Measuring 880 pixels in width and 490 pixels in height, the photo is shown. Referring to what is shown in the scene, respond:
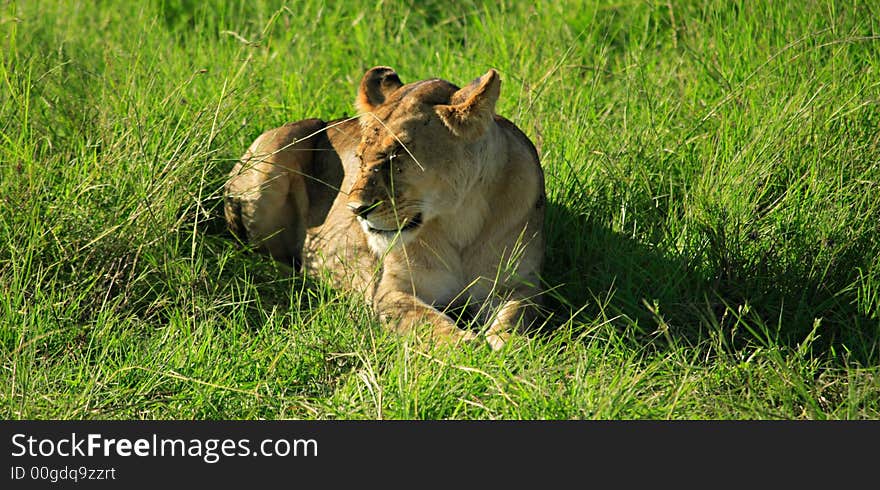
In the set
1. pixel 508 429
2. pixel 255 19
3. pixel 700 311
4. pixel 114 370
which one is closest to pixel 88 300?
pixel 114 370

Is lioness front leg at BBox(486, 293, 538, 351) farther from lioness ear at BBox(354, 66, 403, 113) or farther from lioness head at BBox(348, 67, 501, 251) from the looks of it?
lioness ear at BBox(354, 66, 403, 113)

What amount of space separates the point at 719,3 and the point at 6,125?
3417 millimetres

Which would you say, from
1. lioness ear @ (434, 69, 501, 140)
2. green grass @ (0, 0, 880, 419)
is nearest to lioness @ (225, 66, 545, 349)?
lioness ear @ (434, 69, 501, 140)

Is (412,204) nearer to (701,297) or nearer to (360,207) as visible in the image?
(360,207)

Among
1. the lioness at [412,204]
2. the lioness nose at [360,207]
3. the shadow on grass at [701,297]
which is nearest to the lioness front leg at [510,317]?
the lioness at [412,204]

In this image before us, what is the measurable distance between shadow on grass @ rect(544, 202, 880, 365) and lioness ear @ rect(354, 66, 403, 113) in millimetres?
975

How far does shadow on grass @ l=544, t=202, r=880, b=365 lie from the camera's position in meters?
4.01

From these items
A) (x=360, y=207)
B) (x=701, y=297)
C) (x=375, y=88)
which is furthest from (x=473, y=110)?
(x=701, y=297)

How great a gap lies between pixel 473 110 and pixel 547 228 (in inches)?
39.2

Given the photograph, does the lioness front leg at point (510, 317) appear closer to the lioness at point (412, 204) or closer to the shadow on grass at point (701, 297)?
the lioness at point (412, 204)

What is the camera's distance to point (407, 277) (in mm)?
4258

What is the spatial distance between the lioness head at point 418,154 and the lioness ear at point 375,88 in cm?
25

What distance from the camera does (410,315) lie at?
409cm

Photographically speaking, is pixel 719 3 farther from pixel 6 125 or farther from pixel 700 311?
pixel 6 125
